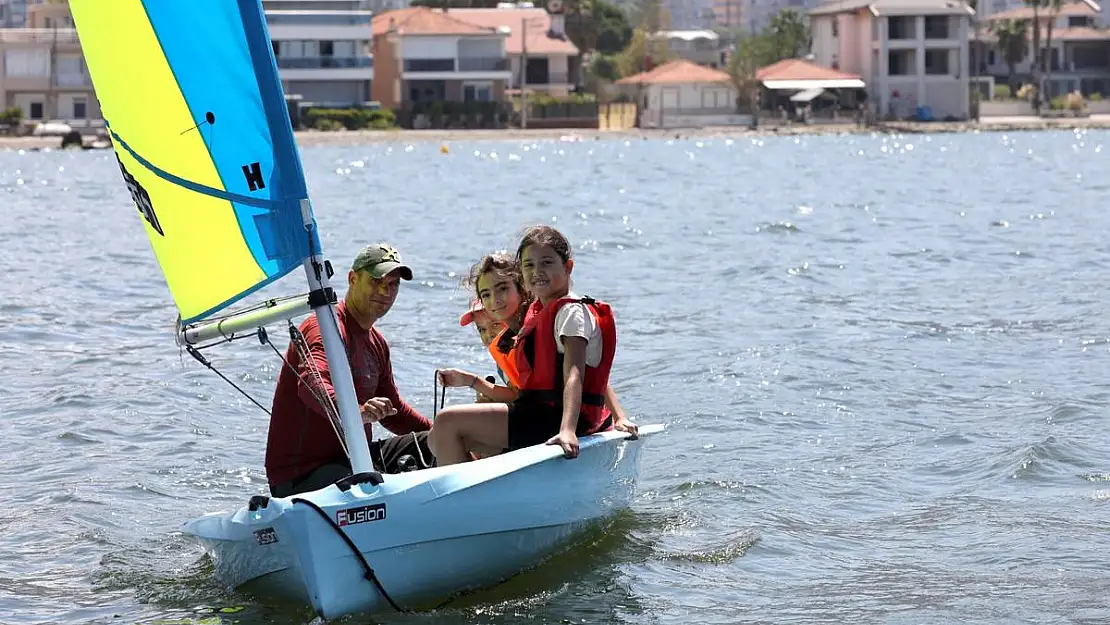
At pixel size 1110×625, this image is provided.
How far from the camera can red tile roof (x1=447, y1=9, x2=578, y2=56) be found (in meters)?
84.1

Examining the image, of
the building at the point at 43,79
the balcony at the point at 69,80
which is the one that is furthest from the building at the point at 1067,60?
the building at the point at 43,79

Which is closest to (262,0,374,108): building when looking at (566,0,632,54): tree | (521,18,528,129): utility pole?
(521,18,528,129): utility pole

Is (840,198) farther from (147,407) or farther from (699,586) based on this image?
(699,586)

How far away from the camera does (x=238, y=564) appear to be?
19.0 ft

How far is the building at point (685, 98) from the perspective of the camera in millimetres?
81562

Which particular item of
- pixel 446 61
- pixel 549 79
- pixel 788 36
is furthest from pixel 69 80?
pixel 788 36

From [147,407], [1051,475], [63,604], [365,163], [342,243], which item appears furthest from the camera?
[365,163]

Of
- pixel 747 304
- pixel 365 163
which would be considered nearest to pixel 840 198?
pixel 747 304

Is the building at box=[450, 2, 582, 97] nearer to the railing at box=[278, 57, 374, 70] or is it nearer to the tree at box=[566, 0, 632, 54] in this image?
the railing at box=[278, 57, 374, 70]

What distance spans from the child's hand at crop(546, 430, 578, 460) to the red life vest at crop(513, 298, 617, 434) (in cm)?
20

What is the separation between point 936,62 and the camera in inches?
3206

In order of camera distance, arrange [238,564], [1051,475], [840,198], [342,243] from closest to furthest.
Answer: [238,564], [1051,475], [342,243], [840,198]

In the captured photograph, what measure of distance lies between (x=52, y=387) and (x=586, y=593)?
5.92m

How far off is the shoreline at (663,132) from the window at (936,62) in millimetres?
2943
